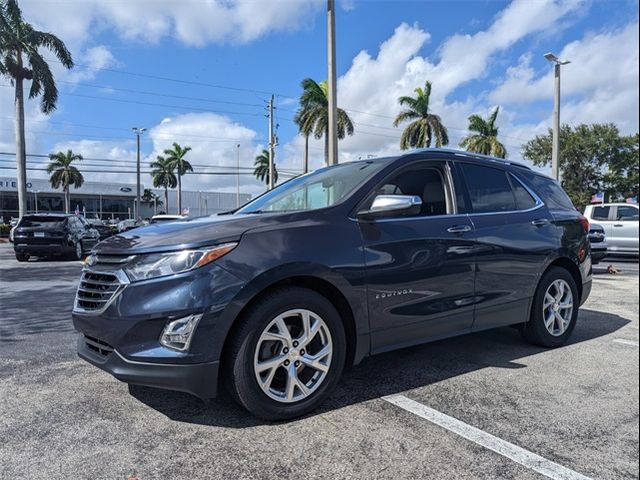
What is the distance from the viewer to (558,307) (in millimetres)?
4812

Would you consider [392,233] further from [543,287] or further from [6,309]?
[6,309]

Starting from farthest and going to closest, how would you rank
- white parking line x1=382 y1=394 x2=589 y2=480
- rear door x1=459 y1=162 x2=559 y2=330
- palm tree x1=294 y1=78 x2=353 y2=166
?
palm tree x1=294 y1=78 x2=353 y2=166, rear door x1=459 y1=162 x2=559 y2=330, white parking line x1=382 y1=394 x2=589 y2=480

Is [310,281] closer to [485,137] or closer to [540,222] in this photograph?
[540,222]

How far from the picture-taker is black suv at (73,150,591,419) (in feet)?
9.27

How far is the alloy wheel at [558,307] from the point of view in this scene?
15.5ft

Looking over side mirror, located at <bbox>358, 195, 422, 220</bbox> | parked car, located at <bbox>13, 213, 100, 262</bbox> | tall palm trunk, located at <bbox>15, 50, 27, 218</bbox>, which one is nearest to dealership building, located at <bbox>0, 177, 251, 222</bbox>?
tall palm trunk, located at <bbox>15, 50, 27, 218</bbox>

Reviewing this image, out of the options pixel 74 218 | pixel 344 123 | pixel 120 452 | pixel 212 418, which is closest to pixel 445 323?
pixel 212 418

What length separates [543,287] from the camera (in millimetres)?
4668

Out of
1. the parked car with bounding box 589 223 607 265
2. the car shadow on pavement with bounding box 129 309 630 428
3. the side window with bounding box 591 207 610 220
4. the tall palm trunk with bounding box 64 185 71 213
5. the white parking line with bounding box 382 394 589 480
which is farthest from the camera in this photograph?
the tall palm trunk with bounding box 64 185 71 213

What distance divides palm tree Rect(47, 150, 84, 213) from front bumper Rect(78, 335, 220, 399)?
5902 cm

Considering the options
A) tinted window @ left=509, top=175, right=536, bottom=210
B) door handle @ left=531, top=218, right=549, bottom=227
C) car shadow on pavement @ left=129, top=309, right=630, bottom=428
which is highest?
tinted window @ left=509, top=175, right=536, bottom=210

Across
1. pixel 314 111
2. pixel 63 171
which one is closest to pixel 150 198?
pixel 63 171

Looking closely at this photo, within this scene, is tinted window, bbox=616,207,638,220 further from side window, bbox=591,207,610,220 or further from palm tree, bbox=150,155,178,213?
palm tree, bbox=150,155,178,213

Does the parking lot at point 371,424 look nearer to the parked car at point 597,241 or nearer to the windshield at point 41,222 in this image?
the parked car at point 597,241
